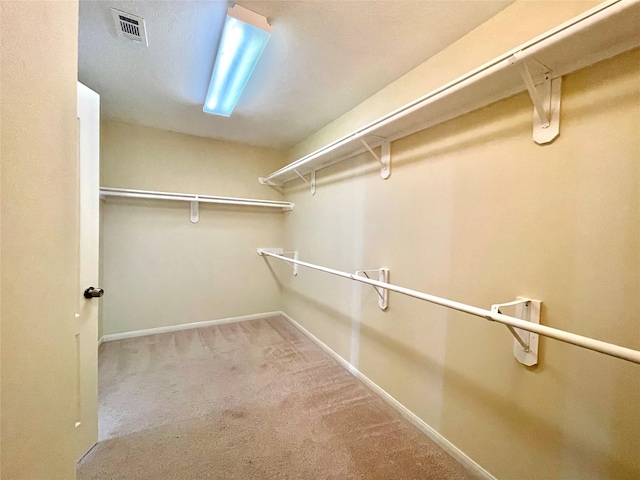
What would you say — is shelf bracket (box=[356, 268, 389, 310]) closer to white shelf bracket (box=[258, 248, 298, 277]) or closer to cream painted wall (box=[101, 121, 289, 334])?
white shelf bracket (box=[258, 248, 298, 277])

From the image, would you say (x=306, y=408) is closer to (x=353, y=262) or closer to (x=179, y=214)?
(x=353, y=262)

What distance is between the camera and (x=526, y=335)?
1.17 meters

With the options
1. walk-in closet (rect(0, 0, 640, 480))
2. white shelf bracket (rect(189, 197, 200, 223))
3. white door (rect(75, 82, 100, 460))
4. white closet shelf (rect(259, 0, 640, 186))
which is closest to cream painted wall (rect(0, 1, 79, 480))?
walk-in closet (rect(0, 0, 640, 480))

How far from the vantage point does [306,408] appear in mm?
1845

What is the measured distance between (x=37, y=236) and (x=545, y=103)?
186 cm

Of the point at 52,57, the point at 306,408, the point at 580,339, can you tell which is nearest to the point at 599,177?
the point at 580,339

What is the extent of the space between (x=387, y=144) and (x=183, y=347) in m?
2.82

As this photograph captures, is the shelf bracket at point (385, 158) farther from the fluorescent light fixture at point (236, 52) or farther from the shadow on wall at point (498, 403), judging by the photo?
the shadow on wall at point (498, 403)

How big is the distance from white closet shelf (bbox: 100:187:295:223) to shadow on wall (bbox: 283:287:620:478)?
2134 mm

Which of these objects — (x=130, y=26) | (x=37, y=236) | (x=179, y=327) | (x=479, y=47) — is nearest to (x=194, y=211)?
(x=179, y=327)

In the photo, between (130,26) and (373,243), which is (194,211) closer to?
(130,26)

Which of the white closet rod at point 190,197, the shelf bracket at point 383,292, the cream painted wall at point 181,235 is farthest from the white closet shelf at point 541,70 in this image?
the cream painted wall at point 181,235

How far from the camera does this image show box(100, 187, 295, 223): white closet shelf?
2.68 metres

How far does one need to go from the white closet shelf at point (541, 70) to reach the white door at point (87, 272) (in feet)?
5.37
